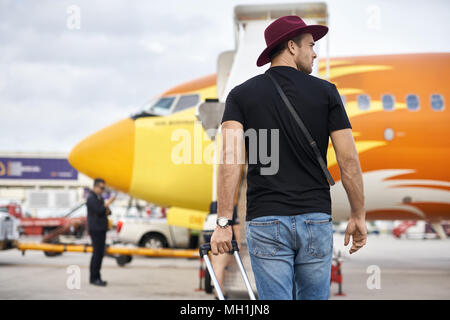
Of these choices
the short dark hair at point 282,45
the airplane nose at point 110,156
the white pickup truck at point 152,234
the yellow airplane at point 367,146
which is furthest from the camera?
the white pickup truck at point 152,234

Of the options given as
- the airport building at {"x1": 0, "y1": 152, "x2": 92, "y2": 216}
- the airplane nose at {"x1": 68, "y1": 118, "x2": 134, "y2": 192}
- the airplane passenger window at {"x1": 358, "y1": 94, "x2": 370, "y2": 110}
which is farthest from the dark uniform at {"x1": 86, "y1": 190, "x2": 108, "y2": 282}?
the airport building at {"x1": 0, "y1": 152, "x2": 92, "y2": 216}

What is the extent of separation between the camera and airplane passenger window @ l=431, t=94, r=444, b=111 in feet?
28.8

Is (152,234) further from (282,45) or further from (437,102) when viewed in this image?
(282,45)

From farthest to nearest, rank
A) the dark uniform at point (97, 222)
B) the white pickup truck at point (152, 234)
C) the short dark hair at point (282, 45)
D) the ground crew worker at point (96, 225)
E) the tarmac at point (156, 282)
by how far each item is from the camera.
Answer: the white pickup truck at point (152, 234)
the dark uniform at point (97, 222)
the ground crew worker at point (96, 225)
the tarmac at point (156, 282)
the short dark hair at point (282, 45)

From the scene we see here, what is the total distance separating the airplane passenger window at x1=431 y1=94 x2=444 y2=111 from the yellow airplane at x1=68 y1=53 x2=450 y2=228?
2 centimetres

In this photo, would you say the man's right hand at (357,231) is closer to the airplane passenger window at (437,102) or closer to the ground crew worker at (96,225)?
the ground crew worker at (96,225)

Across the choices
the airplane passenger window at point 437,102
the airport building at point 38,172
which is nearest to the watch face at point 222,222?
the airplane passenger window at point 437,102

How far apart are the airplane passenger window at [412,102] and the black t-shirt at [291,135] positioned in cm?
716

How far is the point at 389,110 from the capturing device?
870 centimetres

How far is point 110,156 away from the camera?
9000 mm

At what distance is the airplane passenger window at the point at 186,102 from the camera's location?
9625mm

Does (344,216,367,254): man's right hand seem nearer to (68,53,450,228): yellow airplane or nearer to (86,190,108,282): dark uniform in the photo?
(86,190,108,282): dark uniform
